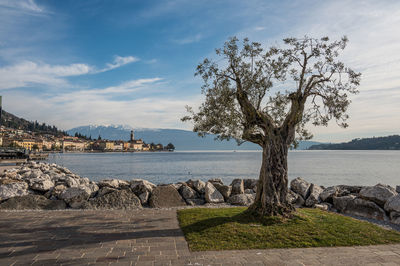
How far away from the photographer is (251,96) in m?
10.2

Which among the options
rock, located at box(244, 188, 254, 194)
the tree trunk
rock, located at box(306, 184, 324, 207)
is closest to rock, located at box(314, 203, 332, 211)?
rock, located at box(306, 184, 324, 207)

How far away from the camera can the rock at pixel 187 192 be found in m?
13.2

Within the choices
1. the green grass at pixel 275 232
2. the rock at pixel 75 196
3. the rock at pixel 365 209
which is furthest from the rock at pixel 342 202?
the rock at pixel 75 196

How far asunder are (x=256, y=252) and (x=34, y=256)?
4.51 metres

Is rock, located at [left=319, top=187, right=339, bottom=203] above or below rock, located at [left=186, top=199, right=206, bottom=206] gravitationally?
above

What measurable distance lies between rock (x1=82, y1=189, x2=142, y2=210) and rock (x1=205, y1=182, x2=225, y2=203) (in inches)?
121

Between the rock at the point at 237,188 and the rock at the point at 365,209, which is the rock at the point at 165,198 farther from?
the rock at the point at 365,209

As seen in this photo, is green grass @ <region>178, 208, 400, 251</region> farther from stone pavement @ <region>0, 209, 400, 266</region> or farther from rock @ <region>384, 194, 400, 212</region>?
rock @ <region>384, 194, 400, 212</region>

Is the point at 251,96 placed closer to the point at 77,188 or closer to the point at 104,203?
the point at 104,203

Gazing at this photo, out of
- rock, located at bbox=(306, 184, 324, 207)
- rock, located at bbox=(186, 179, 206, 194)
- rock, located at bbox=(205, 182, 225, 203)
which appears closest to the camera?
rock, located at bbox=(306, 184, 324, 207)

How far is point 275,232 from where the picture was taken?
7473 mm

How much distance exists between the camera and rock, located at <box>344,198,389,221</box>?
34.4 feet

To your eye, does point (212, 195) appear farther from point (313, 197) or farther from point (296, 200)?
point (313, 197)

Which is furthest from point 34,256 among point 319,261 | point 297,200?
point 297,200
